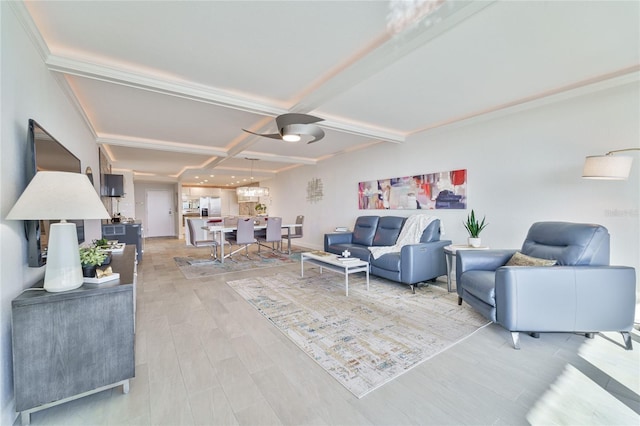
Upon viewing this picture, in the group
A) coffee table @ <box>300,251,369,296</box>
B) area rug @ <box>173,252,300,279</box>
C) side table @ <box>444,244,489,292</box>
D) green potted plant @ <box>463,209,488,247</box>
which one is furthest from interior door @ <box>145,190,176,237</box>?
green potted plant @ <box>463,209,488,247</box>

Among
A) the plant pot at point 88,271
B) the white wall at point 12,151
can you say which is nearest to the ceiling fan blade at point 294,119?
the white wall at point 12,151

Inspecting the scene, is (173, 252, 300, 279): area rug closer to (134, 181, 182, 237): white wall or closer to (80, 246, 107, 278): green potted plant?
(80, 246, 107, 278): green potted plant

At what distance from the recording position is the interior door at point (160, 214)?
35.1 ft

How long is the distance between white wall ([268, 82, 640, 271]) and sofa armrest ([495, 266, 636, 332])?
935mm

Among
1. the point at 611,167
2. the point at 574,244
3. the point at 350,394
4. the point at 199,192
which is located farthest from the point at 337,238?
the point at 199,192

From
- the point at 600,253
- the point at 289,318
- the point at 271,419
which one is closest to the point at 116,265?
the point at 289,318

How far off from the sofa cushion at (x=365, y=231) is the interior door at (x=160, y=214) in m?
9.00

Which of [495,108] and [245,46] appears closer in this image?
[245,46]

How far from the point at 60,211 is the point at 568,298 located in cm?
365

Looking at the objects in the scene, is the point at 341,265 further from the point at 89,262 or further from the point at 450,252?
the point at 89,262

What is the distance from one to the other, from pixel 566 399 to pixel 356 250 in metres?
2.96

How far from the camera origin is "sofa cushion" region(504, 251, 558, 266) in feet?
8.03

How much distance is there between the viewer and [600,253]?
7.68ft

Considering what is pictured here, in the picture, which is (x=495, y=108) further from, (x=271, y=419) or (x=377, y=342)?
(x=271, y=419)
